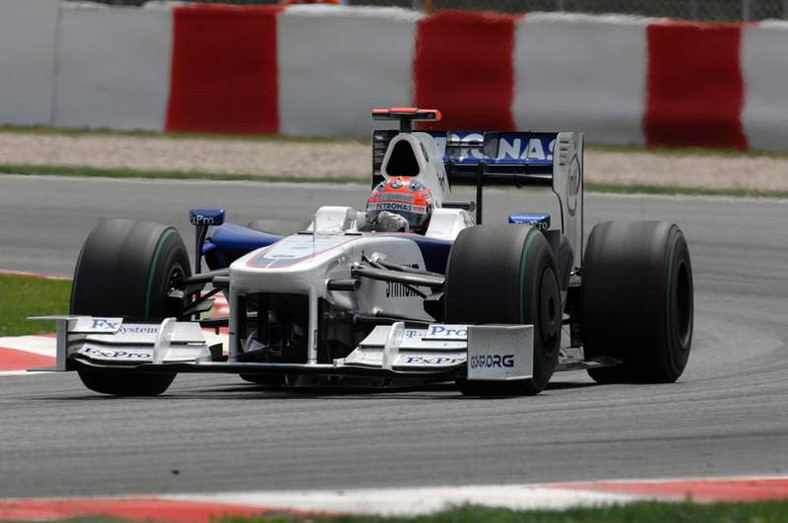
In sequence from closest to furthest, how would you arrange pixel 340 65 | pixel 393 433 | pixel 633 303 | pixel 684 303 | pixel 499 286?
pixel 393 433 → pixel 499 286 → pixel 633 303 → pixel 684 303 → pixel 340 65

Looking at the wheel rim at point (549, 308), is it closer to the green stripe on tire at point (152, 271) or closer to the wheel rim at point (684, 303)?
the wheel rim at point (684, 303)

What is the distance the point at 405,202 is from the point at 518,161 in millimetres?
953

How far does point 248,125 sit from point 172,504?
13420 mm

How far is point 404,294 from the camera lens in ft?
30.7

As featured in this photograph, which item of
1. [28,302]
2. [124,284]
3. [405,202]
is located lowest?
[28,302]

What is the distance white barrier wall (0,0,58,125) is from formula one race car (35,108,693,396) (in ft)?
30.3

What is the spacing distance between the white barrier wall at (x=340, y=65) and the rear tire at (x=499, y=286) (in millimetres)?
10099

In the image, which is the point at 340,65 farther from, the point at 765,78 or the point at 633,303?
the point at 633,303

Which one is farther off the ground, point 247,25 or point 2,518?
point 247,25

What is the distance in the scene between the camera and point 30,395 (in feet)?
29.5

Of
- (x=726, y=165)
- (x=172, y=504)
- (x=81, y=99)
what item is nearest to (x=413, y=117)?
(x=172, y=504)

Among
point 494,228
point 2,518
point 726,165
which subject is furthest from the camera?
point 726,165

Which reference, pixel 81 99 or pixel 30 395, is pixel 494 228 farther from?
pixel 81 99

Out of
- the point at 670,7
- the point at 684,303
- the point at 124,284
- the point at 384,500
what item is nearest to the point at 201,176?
the point at 670,7
